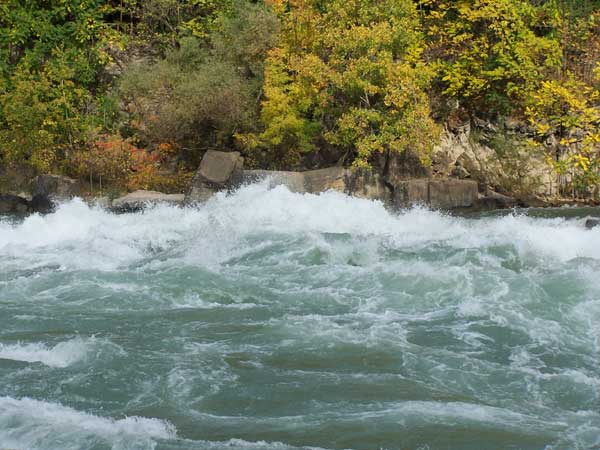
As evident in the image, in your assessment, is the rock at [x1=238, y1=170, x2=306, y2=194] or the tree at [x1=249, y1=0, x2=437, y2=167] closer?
the rock at [x1=238, y1=170, x2=306, y2=194]

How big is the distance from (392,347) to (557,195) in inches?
376

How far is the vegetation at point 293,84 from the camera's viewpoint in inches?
635

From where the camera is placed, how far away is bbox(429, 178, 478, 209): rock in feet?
50.9

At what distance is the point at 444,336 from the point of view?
8289 mm

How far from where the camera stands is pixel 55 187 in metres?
17.2

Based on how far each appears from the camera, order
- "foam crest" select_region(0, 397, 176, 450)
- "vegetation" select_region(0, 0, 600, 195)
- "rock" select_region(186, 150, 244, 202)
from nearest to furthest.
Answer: "foam crest" select_region(0, 397, 176, 450)
"rock" select_region(186, 150, 244, 202)
"vegetation" select_region(0, 0, 600, 195)

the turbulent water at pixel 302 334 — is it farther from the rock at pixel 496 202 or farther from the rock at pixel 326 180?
the rock at pixel 496 202

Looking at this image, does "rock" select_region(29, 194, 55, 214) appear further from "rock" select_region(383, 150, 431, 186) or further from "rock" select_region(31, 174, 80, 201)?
"rock" select_region(383, 150, 431, 186)

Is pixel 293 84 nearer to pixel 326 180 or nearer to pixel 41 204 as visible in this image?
pixel 326 180

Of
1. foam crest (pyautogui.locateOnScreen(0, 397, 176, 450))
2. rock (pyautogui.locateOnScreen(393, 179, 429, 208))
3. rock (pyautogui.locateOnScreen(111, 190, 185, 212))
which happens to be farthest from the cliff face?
foam crest (pyautogui.locateOnScreen(0, 397, 176, 450))

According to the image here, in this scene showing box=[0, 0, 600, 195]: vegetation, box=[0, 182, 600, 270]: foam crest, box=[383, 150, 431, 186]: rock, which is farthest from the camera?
box=[383, 150, 431, 186]: rock

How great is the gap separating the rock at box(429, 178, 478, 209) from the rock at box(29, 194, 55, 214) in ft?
25.0

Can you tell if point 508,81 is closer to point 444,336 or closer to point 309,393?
point 444,336

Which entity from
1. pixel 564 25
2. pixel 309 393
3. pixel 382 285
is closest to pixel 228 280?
pixel 382 285
